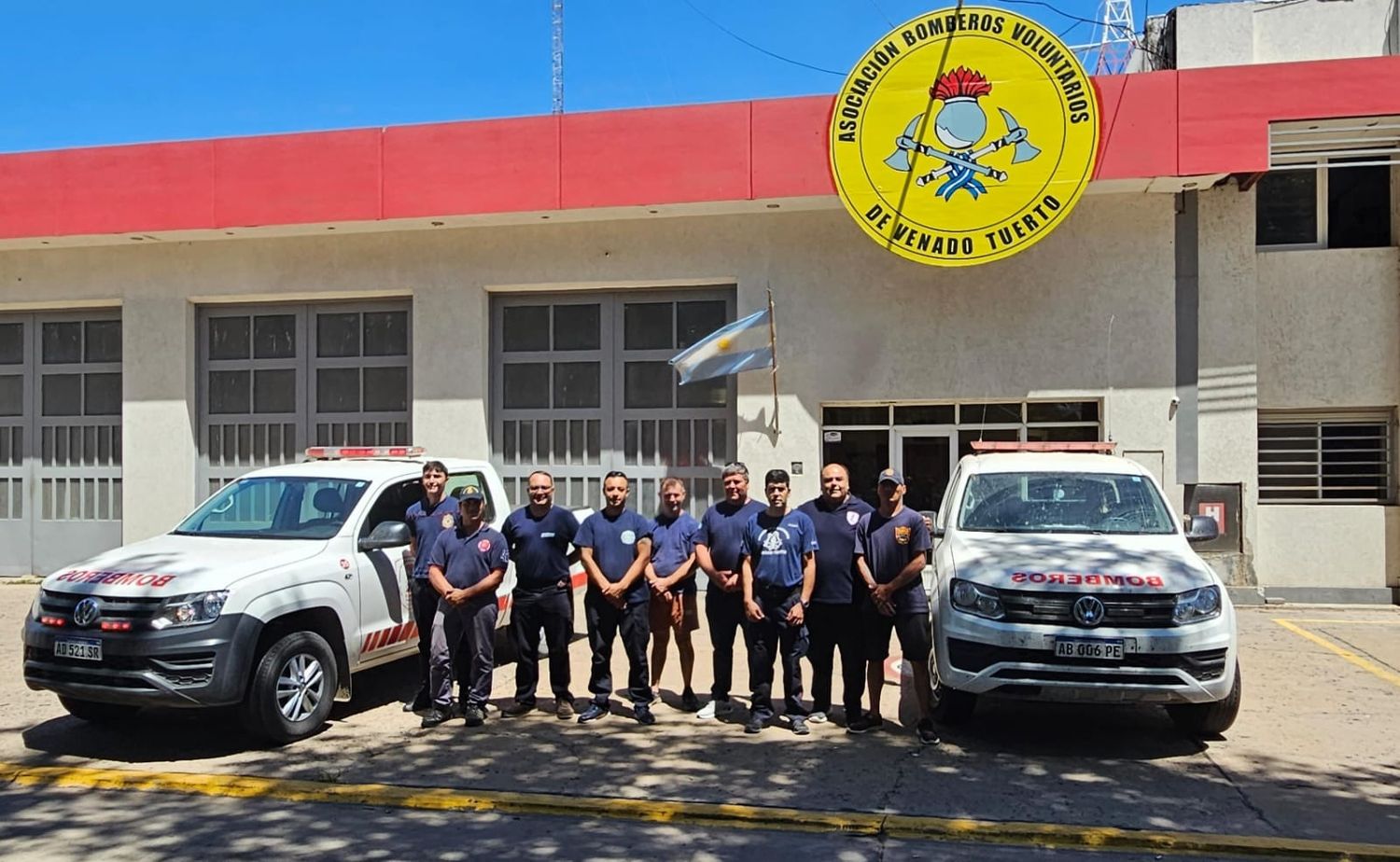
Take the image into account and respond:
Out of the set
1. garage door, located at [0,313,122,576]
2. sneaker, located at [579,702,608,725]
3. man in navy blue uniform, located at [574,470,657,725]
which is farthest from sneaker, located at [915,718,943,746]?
garage door, located at [0,313,122,576]

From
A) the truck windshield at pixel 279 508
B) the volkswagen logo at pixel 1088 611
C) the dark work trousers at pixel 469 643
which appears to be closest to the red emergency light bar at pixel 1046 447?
the volkswagen logo at pixel 1088 611

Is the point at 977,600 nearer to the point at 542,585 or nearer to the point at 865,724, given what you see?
the point at 865,724

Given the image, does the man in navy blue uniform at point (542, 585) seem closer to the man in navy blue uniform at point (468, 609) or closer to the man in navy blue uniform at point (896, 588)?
the man in navy blue uniform at point (468, 609)

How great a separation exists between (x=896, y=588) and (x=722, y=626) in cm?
127

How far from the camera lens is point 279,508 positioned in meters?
7.67

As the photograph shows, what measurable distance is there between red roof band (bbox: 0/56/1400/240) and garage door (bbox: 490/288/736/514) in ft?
5.52

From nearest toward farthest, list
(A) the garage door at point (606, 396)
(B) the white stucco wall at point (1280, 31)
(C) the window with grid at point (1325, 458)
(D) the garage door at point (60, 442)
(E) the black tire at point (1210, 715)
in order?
(E) the black tire at point (1210, 715) < (C) the window with grid at point (1325, 458) < (B) the white stucco wall at point (1280, 31) < (A) the garage door at point (606, 396) < (D) the garage door at point (60, 442)

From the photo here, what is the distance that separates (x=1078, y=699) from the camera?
627 centimetres

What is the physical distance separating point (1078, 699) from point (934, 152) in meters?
7.22

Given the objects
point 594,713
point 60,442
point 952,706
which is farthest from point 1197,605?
point 60,442

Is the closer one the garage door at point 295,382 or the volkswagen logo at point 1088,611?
the volkswagen logo at point 1088,611

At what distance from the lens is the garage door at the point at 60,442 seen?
14961 mm

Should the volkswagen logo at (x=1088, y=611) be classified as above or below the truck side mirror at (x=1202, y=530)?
below

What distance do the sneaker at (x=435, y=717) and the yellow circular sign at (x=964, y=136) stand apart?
23.3ft
